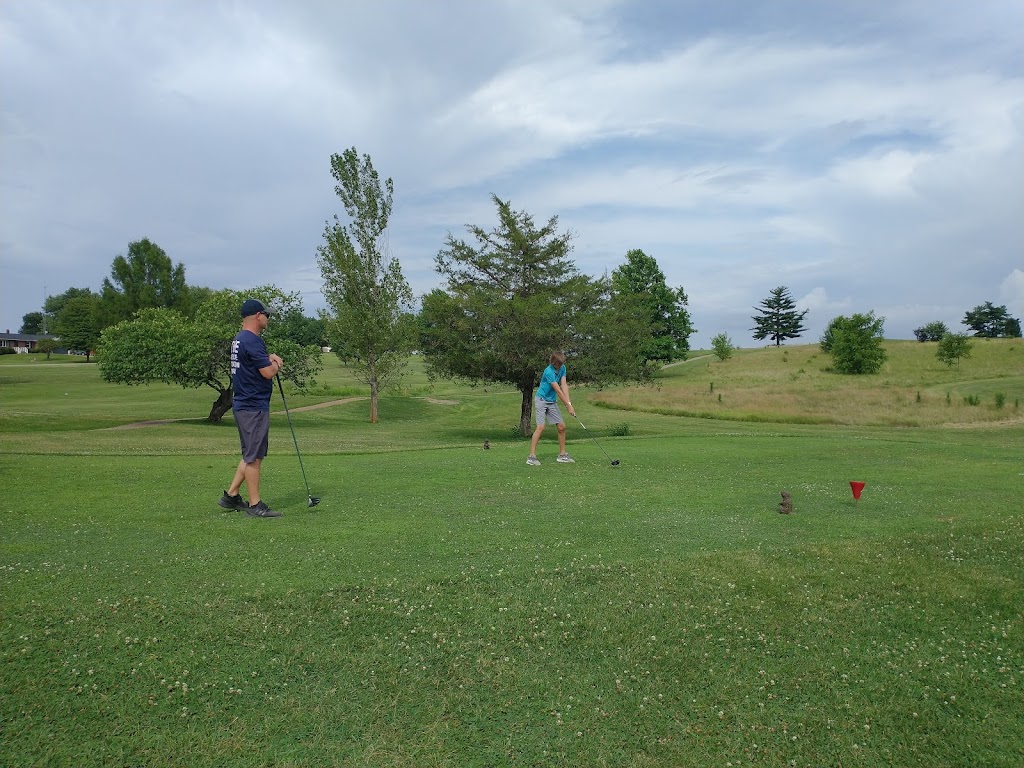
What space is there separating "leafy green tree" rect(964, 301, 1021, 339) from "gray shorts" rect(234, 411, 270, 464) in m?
152

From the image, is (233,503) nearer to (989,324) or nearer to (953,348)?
(953,348)

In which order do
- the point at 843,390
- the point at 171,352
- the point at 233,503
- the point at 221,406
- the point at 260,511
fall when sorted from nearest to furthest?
the point at 260,511, the point at 233,503, the point at 171,352, the point at 221,406, the point at 843,390

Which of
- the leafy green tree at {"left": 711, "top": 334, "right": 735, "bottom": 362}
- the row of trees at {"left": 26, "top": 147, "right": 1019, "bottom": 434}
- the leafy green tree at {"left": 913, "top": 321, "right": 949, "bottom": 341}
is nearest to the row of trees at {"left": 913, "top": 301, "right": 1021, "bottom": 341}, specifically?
the leafy green tree at {"left": 913, "top": 321, "right": 949, "bottom": 341}

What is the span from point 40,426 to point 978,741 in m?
37.3

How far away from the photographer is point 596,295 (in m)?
30.9

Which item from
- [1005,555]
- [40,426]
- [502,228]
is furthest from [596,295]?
[40,426]

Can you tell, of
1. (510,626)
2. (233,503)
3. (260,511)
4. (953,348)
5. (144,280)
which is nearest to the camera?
(510,626)

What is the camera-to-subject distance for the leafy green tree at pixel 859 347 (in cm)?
8188

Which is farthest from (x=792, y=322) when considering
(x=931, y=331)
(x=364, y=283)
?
(x=364, y=283)

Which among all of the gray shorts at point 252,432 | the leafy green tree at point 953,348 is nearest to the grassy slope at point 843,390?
the leafy green tree at point 953,348

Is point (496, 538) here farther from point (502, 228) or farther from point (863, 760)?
point (502, 228)

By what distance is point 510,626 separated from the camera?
19.8ft

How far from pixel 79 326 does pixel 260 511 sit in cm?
12175

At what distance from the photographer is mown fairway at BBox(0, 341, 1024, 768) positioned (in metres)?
4.67
